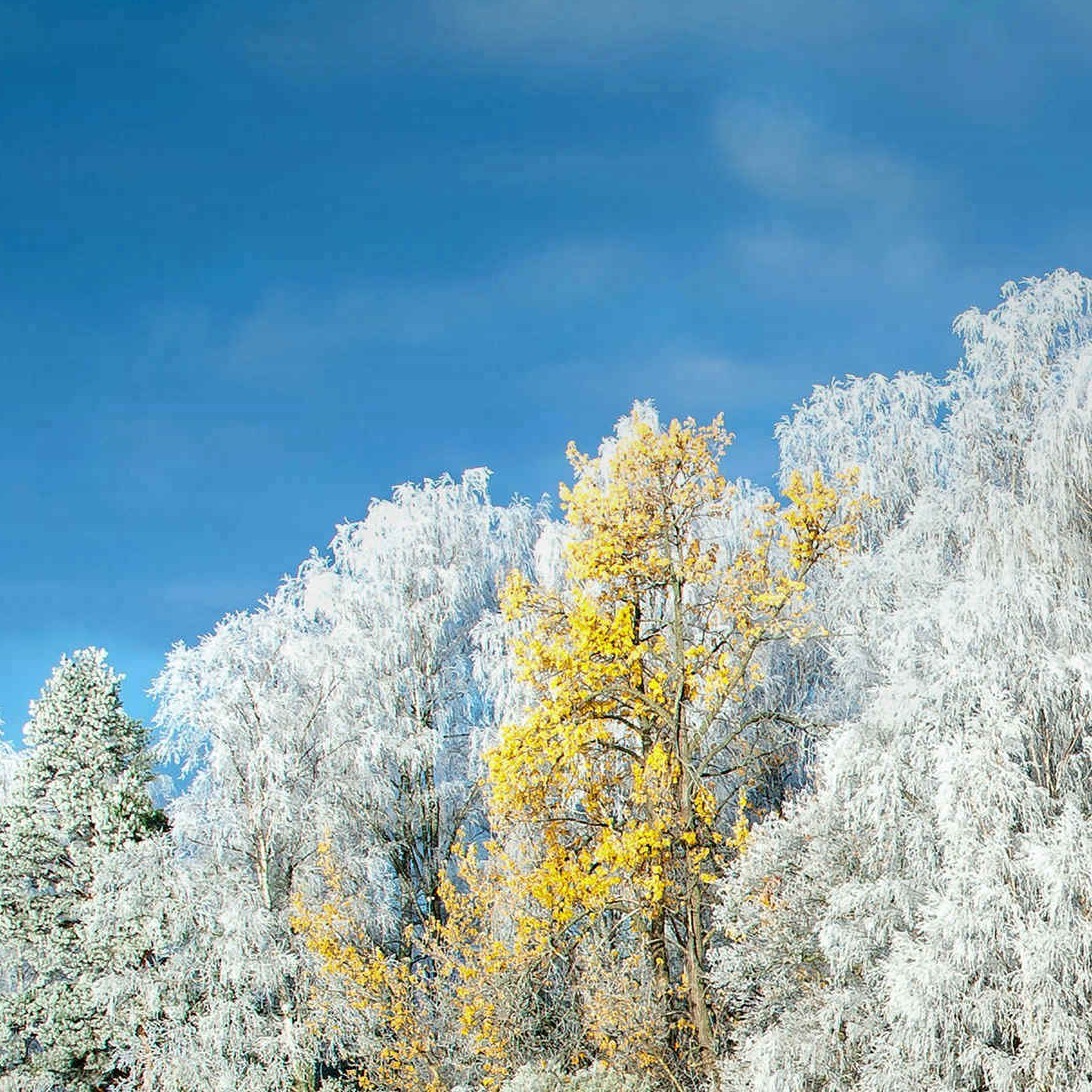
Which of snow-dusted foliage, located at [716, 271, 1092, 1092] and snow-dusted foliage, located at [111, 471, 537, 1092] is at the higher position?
snow-dusted foliage, located at [111, 471, 537, 1092]

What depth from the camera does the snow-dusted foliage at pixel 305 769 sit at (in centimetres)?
1617

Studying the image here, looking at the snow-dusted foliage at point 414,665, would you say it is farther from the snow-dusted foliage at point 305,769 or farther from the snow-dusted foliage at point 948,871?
the snow-dusted foliage at point 948,871

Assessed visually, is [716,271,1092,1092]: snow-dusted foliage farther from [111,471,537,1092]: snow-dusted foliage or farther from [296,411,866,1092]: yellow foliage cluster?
[111,471,537,1092]: snow-dusted foliage

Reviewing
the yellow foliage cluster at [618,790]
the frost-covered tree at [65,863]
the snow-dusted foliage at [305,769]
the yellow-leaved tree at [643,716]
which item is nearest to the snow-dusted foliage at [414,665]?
the snow-dusted foliage at [305,769]

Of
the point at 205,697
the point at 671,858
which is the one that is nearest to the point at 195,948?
the point at 205,697

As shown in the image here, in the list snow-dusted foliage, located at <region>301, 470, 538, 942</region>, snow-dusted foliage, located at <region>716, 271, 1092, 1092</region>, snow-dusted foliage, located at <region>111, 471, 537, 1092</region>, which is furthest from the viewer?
snow-dusted foliage, located at <region>301, 470, 538, 942</region>

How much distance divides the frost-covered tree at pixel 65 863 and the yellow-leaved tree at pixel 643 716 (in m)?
7.60

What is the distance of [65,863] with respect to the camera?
18172mm

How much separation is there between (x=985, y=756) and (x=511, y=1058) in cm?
712

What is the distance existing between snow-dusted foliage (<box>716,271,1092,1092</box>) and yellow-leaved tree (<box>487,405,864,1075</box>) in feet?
2.64

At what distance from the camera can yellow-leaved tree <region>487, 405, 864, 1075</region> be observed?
1134 cm

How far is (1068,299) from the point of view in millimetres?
18719

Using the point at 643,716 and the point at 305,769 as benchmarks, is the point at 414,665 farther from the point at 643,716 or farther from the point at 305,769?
the point at 643,716

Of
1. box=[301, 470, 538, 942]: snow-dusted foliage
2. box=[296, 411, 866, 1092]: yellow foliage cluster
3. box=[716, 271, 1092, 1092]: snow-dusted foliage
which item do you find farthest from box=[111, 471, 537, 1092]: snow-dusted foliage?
box=[716, 271, 1092, 1092]: snow-dusted foliage
